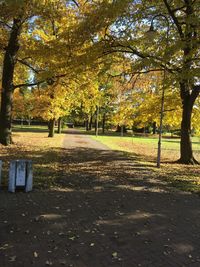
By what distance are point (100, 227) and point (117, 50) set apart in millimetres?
11357

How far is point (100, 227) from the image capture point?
19.2 feet

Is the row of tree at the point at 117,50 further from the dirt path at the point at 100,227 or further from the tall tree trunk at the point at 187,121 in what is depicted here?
the dirt path at the point at 100,227

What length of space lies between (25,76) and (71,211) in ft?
71.2

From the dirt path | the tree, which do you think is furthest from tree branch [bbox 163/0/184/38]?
the dirt path

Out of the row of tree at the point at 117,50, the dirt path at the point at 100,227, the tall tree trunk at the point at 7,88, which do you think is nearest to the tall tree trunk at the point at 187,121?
the row of tree at the point at 117,50

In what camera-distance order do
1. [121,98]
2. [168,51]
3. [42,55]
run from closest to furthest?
[168,51], [42,55], [121,98]

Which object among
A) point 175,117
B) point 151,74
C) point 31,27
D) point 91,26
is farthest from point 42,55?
point 175,117

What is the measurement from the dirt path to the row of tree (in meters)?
5.70

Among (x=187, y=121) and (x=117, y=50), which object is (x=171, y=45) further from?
(x=187, y=121)

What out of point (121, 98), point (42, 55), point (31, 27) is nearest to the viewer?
point (42, 55)

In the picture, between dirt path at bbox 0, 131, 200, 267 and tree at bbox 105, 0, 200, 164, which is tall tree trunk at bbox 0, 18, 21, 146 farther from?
dirt path at bbox 0, 131, 200, 267

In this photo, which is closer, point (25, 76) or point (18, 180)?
point (18, 180)

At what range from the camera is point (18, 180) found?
803cm

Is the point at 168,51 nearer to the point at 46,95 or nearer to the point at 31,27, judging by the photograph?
the point at 31,27
